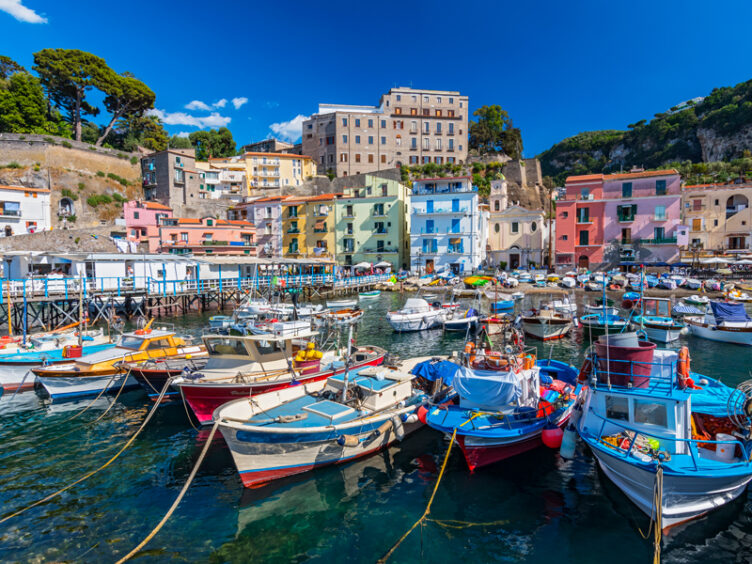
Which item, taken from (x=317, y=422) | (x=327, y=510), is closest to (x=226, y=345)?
(x=317, y=422)

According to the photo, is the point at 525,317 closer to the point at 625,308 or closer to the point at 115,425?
the point at 625,308

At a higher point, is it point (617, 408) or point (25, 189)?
point (25, 189)

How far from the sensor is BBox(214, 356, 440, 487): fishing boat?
10.5m

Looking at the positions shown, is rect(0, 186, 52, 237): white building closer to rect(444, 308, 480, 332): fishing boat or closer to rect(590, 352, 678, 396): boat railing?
rect(444, 308, 480, 332): fishing boat

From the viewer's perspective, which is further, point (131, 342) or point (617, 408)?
point (131, 342)

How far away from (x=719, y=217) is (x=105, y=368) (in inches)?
2944

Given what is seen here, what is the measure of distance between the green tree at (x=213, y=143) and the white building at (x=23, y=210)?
1379 inches

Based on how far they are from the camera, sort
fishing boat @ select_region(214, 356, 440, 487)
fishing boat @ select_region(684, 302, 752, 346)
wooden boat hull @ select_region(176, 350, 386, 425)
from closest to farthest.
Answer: fishing boat @ select_region(214, 356, 440, 487)
wooden boat hull @ select_region(176, 350, 386, 425)
fishing boat @ select_region(684, 302, 752, 346)

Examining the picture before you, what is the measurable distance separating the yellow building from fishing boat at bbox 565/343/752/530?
252 feet

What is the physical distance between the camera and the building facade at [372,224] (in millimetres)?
63719

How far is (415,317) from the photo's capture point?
1202 inches

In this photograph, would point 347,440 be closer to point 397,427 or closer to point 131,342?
point 397,427

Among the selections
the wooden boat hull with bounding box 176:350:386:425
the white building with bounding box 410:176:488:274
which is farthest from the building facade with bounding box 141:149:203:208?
the wooden boat hull with bounding box 176:350:386:425

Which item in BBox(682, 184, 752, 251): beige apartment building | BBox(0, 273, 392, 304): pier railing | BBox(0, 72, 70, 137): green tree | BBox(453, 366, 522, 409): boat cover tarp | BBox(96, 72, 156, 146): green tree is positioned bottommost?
BBox(453, 366, 522, 409): boat cover tarp
